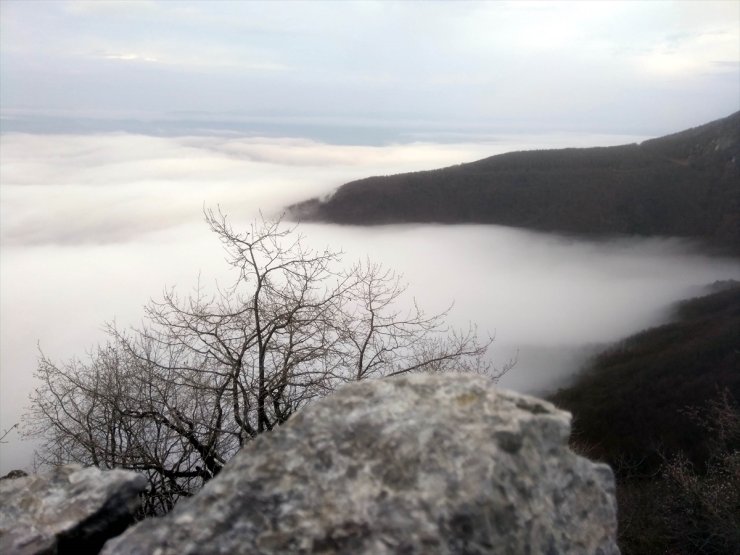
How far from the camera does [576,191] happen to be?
107938 mm

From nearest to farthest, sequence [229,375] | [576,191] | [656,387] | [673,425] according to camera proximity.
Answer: [229,375] → [673,425] → [656,387] → [576,191]

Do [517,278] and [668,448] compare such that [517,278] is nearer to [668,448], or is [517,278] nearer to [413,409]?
[668,448]

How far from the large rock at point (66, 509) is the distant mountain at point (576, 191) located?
3679 inches

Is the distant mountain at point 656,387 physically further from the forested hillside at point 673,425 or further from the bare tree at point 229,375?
the bare tree at point 229,375

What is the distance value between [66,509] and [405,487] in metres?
2.48

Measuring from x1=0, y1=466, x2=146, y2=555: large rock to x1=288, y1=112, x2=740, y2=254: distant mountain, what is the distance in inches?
3679

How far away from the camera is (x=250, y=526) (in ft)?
11.2

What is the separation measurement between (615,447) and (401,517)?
41626 millimetres

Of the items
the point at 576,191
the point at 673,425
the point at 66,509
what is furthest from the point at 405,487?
the point at 576,191

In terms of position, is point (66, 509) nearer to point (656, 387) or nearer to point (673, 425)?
point (673, 425)

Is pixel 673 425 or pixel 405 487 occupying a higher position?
pixel 405 487


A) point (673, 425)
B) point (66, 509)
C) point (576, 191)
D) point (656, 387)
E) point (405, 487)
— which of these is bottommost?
point (656, 387)

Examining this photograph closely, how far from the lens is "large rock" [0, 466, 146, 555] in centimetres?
404

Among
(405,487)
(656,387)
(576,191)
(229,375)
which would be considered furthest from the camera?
(576,191)
